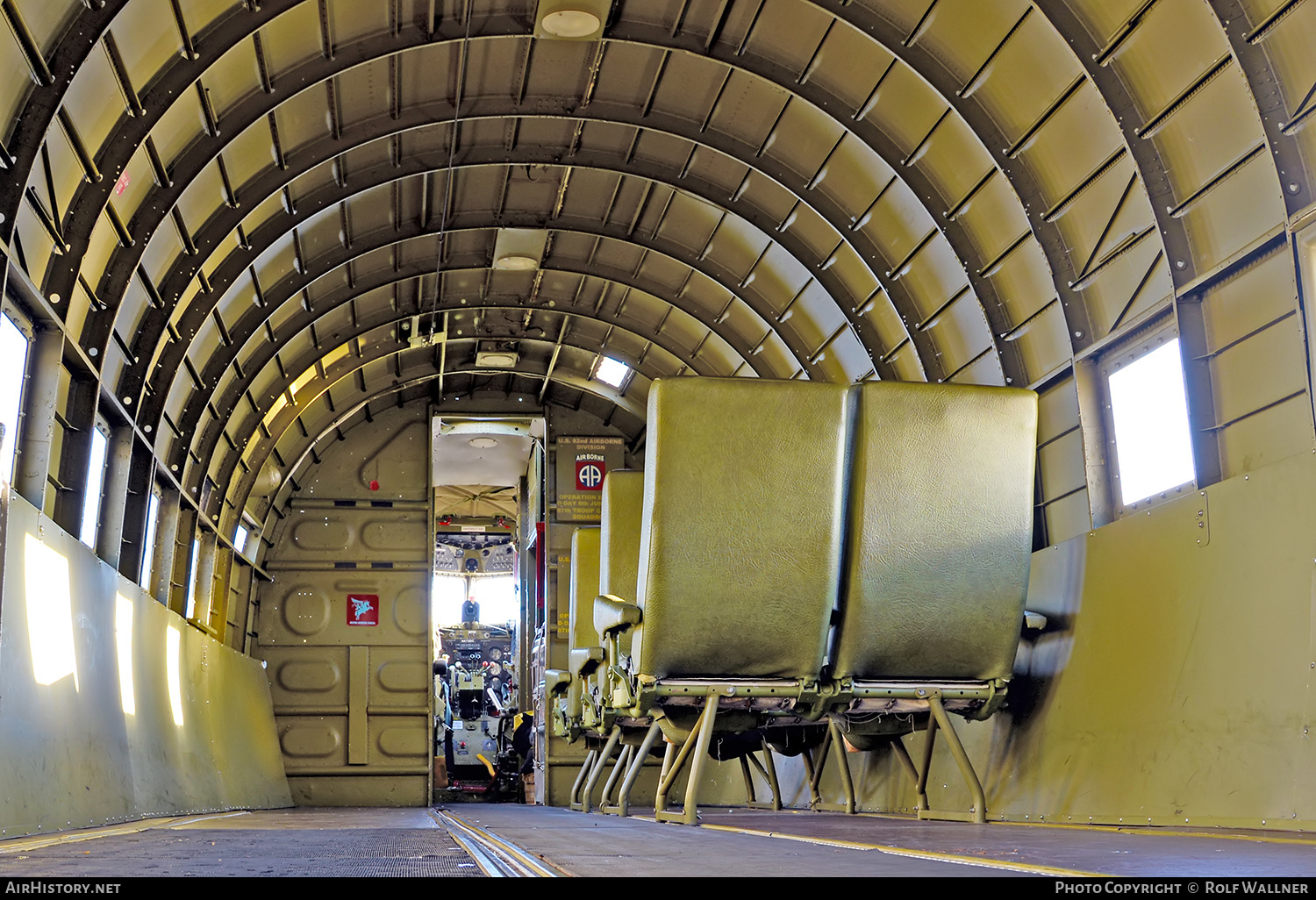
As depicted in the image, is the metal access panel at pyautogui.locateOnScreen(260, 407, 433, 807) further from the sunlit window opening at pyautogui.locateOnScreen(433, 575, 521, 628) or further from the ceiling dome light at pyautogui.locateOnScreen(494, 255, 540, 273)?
the sunlit window opening at pyautogui.locateOnScreen(433, 575, 521, 628)

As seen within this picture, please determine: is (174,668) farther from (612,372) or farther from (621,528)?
(612,372)

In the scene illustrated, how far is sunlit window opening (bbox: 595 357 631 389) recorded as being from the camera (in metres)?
17.5

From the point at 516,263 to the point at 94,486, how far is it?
20.3 feet

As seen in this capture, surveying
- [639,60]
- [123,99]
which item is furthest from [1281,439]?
[123,99]

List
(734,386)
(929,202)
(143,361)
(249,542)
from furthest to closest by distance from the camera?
1. (249,542)
2. (143,361)
3. (929,202)
4. (734,386)

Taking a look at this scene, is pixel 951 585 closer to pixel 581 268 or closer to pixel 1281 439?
pixel 1281 439

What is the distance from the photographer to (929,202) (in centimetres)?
943

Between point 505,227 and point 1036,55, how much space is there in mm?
6669

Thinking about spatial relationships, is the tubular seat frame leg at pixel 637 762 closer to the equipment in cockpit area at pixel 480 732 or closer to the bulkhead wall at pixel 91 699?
the bulkhead wall at pixel 91 699

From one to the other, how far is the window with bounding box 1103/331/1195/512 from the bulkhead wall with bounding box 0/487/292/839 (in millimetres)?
6826

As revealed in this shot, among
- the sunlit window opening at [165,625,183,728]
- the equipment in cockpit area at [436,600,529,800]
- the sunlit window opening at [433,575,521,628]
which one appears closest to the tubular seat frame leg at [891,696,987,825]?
the sunlit window opening at [165,625,183,728]

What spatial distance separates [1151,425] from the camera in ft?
26.2

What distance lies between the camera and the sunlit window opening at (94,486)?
8.83 m

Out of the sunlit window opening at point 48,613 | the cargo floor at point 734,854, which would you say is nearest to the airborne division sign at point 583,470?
the sunlit window opening at point 48,613
